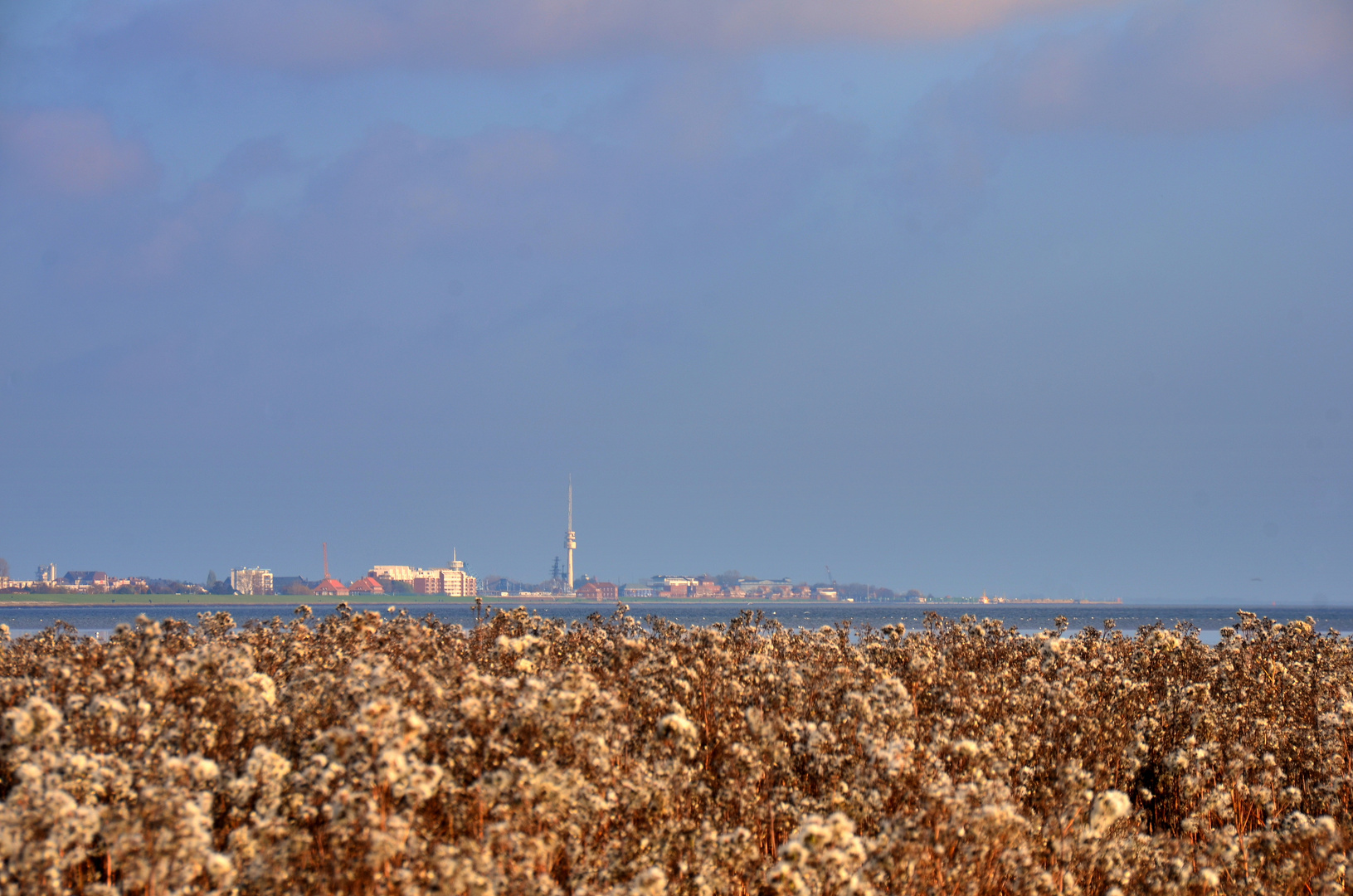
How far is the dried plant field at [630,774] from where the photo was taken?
5.59 metres

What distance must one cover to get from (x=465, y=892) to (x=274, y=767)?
1.71m

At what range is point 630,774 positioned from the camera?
737cm

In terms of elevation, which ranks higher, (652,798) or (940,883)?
(652,798)

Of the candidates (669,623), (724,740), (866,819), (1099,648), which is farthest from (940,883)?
(1099,648)

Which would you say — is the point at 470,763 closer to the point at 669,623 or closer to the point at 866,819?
the point at 866,819

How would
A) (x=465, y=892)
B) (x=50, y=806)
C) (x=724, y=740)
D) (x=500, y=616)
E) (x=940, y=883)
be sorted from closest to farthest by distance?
(x=465, y=892) < (x=50, y=806) < (x=940, y=883) < (x=724, y=740) < (x=500, y=616)

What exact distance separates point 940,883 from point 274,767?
4.18 m

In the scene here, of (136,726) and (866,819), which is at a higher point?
(136,726)

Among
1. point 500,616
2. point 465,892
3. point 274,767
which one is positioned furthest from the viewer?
point 500,616

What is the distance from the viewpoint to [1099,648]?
54.4 feet

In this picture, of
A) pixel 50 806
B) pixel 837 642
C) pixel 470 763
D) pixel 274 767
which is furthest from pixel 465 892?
pixel 837 642

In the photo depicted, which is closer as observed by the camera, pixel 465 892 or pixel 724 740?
pixel 465 892

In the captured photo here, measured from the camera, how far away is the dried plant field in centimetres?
559

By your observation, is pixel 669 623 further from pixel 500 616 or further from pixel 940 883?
pixel 940 883
